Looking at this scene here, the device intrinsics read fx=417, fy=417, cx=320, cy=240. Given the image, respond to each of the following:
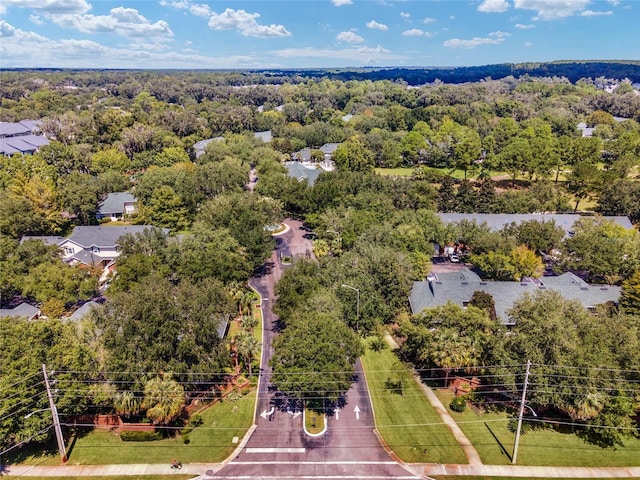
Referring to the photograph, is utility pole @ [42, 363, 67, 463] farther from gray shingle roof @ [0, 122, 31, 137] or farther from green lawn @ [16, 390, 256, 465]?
gray shingle roof @ [0, 122, 31, 137]

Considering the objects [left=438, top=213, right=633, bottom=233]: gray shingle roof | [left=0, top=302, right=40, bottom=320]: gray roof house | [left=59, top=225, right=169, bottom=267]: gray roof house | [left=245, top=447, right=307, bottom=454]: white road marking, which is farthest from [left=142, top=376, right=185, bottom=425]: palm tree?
[left=438, top=213, right=633, bottom=233]: gray shingle roof

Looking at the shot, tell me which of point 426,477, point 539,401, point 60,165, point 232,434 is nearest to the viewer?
point 426,477

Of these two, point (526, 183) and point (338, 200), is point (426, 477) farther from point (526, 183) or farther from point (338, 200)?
point (526, 183)

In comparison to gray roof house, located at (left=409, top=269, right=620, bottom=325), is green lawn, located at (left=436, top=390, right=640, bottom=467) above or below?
below

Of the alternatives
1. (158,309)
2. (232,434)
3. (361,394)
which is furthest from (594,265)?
(158,309)

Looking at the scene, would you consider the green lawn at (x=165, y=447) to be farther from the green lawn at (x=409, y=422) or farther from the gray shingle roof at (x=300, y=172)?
the gray shingle roof at (x=300, y=172)

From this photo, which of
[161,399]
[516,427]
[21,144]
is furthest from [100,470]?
[21,144]
